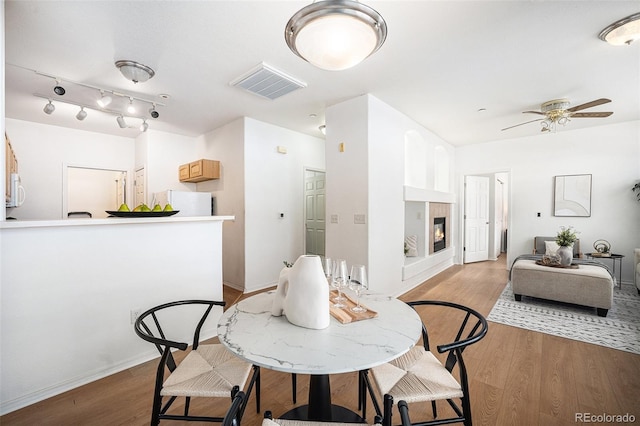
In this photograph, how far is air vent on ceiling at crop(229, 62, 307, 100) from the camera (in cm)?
277

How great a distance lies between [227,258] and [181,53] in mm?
3078

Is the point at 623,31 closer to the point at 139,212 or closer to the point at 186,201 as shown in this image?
the point at 139,212

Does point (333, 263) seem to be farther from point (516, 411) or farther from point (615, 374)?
point (615, 374)

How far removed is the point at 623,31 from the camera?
2.10 meters

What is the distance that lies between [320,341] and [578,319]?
3.58m

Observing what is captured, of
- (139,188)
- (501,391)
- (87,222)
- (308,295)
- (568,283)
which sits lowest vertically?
(501,391)

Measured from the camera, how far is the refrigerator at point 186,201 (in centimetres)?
423

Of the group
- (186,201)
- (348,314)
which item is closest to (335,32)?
(348,314)

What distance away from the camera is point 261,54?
2.52 m

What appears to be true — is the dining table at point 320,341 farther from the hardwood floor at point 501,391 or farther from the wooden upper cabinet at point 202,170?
the wooden upper cabinet at point 202,170

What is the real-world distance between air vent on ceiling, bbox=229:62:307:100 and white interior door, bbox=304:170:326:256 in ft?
7.00

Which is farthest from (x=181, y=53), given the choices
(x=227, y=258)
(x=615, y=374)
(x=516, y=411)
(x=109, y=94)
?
(x=615, y=374)

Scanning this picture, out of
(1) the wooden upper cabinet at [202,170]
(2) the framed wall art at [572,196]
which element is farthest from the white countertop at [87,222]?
(2) the framed wall art at [572,196]

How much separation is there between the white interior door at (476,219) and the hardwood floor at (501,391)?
3908 millimetres
